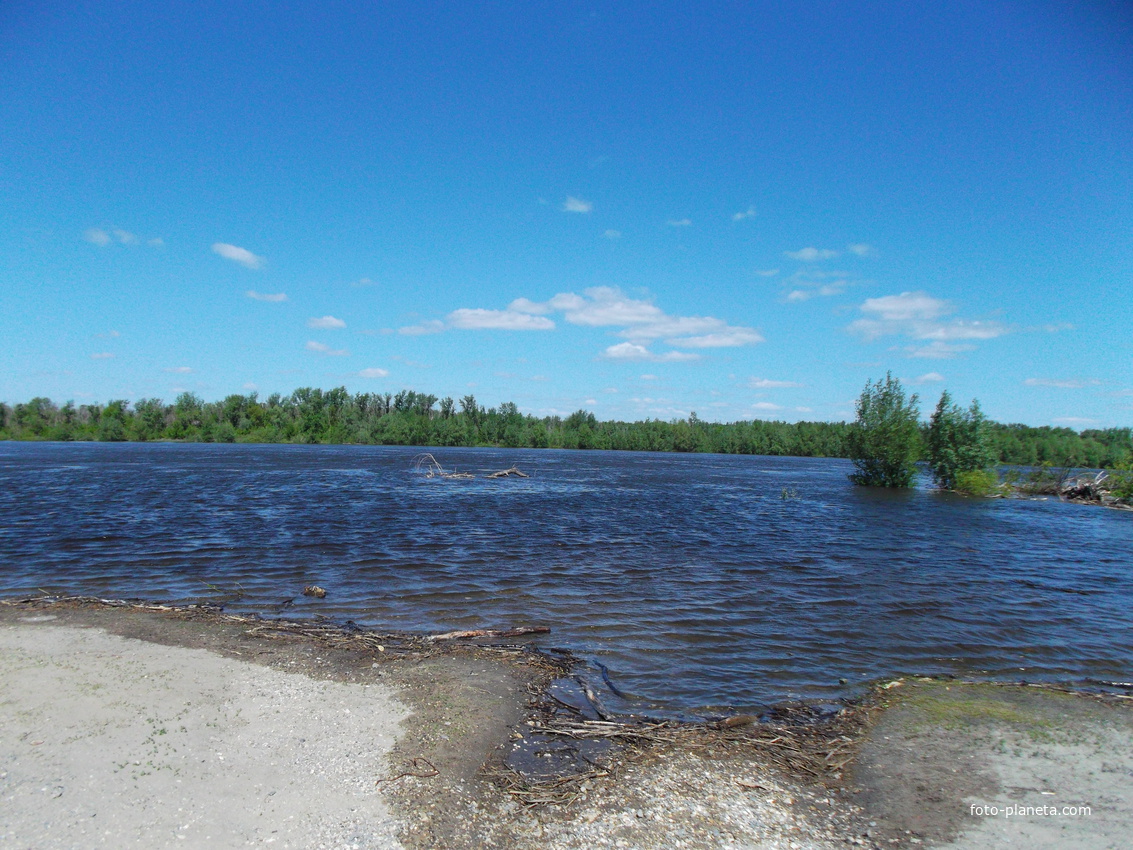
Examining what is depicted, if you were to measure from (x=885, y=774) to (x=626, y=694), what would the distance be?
377 cm

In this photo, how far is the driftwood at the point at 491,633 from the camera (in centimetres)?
1220

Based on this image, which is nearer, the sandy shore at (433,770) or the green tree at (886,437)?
the sandy shore at (433,770)

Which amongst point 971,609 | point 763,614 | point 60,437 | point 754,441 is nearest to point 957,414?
point 971,609

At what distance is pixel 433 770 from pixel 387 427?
520 ft

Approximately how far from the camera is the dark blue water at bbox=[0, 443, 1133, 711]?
40.1 feet

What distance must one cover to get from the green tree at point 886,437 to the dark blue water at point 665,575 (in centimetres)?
1480

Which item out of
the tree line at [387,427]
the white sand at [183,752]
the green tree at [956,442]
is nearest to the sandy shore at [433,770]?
the white sand at [183,752]

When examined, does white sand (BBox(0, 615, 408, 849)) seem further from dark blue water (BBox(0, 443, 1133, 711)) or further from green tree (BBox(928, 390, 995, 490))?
green tree (BBox(928, 390, 995, 490))

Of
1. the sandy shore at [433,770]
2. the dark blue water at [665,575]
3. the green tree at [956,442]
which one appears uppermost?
the green tree at [956,442]

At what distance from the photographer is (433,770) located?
7.05 meters

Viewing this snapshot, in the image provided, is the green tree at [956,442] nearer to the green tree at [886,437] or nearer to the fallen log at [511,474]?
the green tree at [886,437]

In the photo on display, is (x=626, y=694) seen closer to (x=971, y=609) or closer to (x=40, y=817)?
(x=40, y=817)

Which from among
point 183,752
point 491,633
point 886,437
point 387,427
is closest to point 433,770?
point 183,752

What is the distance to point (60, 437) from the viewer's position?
14575 cm
